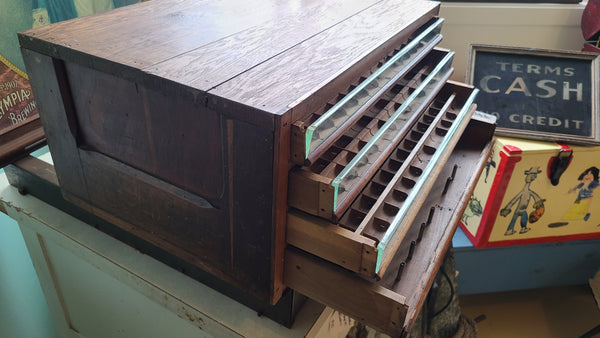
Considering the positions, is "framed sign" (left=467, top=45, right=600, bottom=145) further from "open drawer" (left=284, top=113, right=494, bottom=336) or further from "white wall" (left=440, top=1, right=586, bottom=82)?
"open drawer" (left=284, top=113, right=494, bottom=336)

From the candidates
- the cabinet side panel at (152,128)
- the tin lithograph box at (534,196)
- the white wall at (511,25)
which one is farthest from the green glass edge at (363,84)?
the white wall at (511,25)

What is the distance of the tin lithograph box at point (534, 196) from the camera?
1803 millimetres

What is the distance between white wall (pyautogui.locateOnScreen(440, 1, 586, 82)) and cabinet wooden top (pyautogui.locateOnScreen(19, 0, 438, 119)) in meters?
1.32

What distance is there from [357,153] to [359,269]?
22 centimetres

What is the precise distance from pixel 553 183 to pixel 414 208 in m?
1.27

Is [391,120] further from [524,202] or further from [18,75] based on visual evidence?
[524,202]

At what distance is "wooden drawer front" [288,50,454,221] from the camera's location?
2.46 feet

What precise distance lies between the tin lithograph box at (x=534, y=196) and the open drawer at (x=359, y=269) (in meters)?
0.98

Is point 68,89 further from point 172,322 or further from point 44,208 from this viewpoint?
point 172,322

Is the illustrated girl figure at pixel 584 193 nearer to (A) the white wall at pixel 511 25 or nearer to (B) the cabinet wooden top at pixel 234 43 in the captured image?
(A) the white wall at pixel 511 25

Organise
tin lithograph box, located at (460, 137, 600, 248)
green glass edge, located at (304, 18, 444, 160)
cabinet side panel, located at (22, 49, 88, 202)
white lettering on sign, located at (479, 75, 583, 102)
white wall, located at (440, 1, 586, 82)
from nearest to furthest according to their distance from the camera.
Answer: green glass edge, located at (304, 18, 444, 160)
cabinet side panel, located at (22, 49, 88, 202)
tin lithograph box, located at (460, 137, 600, 248)
white lettering on sign, located at (479, 75, 583, 102)
white wall, located at (440, 1, 586, 82)

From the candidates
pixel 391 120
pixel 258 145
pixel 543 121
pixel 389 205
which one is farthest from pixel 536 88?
pixel 258 145

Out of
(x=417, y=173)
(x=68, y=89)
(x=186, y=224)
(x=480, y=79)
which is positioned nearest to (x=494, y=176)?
(x=480, y=79)

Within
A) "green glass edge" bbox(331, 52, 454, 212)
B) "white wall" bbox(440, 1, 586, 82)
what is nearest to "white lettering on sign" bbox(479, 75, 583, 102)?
"white wall" bbox(440, 1, 586, 82)
